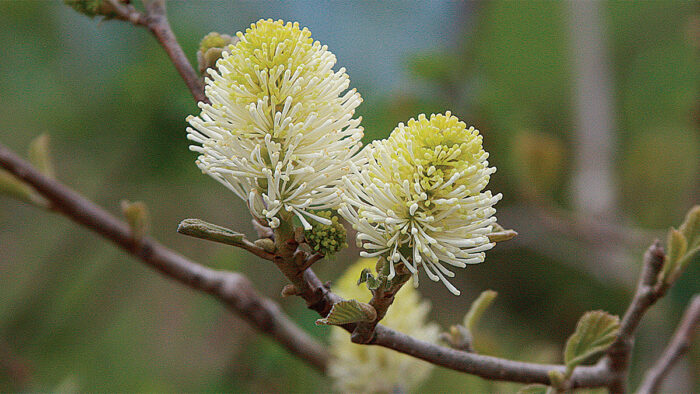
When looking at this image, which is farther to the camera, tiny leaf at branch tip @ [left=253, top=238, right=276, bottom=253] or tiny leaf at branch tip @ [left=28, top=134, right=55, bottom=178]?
tiny leaf at branch tip @ [left=28, top=134, right=55, bottom=178]

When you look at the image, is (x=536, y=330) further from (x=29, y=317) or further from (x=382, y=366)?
(x=29, y=317)

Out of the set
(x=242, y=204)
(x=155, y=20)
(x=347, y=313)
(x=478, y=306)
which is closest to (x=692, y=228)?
(x=478, y=306)

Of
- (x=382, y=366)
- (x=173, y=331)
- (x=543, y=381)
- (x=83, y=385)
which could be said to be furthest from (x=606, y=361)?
(x=173, y=331)

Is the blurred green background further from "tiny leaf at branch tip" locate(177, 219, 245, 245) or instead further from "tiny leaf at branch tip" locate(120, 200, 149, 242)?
"tiny leaf at branch tip" locate(177, 219, 245, 245)

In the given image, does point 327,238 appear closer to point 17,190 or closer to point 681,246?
point 681,246

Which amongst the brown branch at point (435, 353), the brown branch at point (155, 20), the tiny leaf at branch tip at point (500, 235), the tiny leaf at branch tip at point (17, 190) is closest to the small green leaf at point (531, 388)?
the brown branch at point (435, 353)

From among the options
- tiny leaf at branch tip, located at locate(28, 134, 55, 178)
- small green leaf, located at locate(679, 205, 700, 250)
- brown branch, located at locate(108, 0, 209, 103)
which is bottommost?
small green leaf, located at locate(679, 205, 700, 250)

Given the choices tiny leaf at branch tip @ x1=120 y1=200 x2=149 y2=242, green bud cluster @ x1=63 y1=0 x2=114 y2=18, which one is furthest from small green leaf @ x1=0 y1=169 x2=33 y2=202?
green bud cluster @ x1=63 y1=0 x2=114 y2=18
